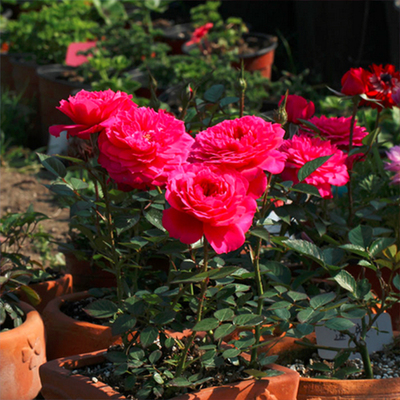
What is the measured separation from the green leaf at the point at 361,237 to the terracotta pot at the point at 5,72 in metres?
3.26

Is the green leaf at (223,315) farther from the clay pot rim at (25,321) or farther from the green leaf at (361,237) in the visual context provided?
the clay pot rim at (25,321)

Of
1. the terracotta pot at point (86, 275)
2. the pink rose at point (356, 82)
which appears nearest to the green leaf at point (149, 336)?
the terracotta pot at point (86, 275)

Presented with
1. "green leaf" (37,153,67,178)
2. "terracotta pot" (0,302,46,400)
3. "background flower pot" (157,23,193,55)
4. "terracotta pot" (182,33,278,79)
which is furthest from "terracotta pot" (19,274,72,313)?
"background flower pot" (157,23,193,55)

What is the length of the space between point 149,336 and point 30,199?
6.54 ft

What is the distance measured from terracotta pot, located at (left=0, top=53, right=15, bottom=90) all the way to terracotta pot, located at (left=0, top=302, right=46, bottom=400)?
9.53 ft

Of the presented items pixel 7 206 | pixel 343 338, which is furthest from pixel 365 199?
pixel 7 206

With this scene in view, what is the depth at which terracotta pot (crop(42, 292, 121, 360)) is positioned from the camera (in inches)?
50.4

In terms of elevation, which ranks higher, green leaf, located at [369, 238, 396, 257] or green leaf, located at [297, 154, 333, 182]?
green leaf, located at [297, 154, 333, 182]

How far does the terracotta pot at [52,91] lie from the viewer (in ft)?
10.0

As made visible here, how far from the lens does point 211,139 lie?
35.6 inches

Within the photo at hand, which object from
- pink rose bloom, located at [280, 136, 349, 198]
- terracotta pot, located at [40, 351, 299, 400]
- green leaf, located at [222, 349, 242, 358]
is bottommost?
terracotta pot, located at [40, 351, 299, 400]

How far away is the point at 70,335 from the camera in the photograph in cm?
131

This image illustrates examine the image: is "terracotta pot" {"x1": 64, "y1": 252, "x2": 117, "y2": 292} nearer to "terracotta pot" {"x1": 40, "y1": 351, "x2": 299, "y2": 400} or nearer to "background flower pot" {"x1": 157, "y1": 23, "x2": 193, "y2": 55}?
"terracotta pot" {"x1": 40, "y1": 351, "x2": 299, "y2": 400}

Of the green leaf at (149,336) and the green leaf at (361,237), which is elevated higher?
the green leaf at (361,237)
